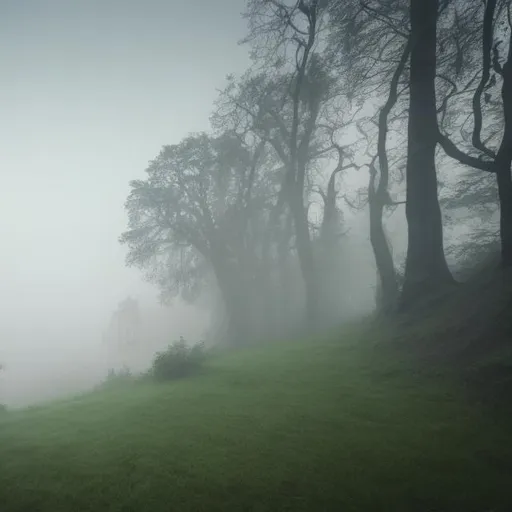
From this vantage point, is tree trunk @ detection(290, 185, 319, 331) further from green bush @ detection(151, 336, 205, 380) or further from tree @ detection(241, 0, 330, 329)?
green bush @ detection(151, 336, 205, 380)

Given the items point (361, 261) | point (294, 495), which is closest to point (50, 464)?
point (294, 495)

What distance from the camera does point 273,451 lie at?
4.77 metres

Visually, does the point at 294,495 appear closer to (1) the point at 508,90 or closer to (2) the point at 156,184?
(1) the point at 508,90

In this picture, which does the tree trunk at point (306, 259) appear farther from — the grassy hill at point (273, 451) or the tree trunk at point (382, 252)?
the grassy hill at point (273, 451)

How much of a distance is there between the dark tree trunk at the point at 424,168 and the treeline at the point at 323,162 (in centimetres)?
4

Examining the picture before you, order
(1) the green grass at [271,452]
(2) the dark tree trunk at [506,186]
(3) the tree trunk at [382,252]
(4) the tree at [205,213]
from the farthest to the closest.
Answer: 1. (4) the tree at [205,213]
2. (3) the tree trunk at [382,252]
3. (2) the dark tree trunk at [506,186]
4. (1) the green grass at [271,452]

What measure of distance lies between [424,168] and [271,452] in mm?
11685

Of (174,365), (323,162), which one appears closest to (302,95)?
(323,162)

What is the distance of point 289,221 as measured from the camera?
26.0 metres

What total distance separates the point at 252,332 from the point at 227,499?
21.3m

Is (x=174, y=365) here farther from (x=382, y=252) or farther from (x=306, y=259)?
(x=306, y=259)

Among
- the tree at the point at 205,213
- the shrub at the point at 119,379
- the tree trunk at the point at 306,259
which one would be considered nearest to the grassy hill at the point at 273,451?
the shrub at the point at 119,379

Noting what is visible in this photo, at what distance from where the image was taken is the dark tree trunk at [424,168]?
1232 cm

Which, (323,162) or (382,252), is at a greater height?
(323,162)
